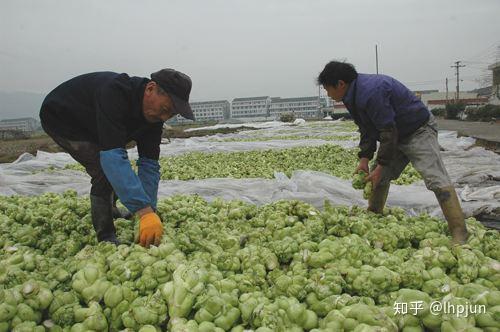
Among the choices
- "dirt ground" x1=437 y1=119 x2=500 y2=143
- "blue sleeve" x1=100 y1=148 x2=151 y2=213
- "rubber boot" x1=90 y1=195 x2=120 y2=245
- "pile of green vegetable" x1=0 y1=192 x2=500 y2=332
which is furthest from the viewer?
"dirt ground" x1=437 y1=119 x2=500 y2=143

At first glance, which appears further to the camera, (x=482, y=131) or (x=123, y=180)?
(x=482, y=131)

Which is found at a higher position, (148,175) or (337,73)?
(337,73)

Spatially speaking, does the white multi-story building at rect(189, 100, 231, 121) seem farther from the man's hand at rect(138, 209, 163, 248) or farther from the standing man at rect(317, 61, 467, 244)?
the man's hand at rect(138, 209, 163, 248)

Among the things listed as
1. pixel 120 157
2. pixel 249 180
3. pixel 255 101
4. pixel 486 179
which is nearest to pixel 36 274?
pixel 120 157

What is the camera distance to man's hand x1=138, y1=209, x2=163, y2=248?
3.41 meters

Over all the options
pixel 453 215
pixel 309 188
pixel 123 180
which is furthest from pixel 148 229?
pixel 309 188

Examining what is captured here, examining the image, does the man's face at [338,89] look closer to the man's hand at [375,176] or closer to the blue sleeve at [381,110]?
the blue sleeve at [381,110]

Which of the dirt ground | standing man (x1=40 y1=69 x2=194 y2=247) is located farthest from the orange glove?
the dirt ground

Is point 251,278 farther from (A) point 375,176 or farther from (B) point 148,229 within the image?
(A) point 375,176

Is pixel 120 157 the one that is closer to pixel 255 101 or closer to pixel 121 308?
pixel 121 308

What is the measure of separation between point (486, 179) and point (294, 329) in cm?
654

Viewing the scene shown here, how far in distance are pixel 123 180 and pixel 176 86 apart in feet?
2.91

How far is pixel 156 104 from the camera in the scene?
364 cm

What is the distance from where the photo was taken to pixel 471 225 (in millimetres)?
4285
